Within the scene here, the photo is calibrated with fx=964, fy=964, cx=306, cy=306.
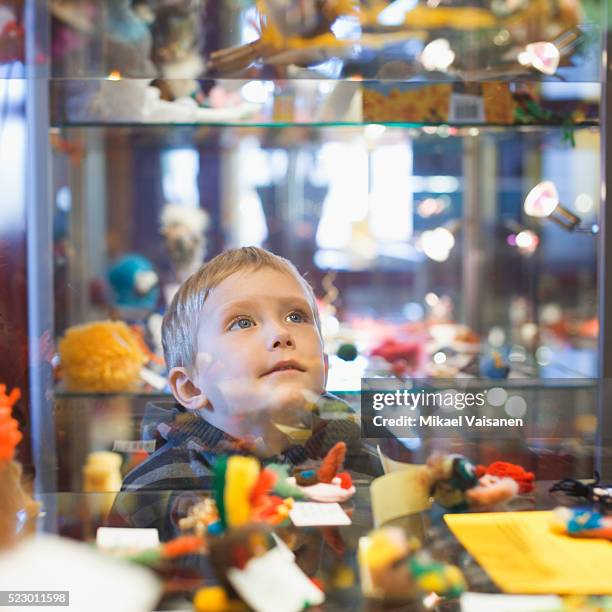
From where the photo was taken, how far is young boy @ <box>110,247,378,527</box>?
1.00 meters

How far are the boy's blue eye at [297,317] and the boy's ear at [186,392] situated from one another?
13 centimetres

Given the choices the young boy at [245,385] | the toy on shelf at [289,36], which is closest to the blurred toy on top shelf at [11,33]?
the toy on shelf at [289,36]

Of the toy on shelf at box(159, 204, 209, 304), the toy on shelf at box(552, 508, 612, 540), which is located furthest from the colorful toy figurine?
the toy on shelf at box(159, 204, 209, 304)

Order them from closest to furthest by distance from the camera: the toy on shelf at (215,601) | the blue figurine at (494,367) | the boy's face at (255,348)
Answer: the toy on shelf at (215,601), the boy's face at (255,348), the blue figurine at (494,367)

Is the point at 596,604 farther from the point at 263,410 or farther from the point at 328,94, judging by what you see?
the point at 328,94

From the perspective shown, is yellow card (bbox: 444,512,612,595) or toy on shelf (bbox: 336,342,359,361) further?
toy on shelf (bbox: 336,342,359,361)

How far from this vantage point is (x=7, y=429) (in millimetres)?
985

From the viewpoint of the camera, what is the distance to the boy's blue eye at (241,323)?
1005 mm

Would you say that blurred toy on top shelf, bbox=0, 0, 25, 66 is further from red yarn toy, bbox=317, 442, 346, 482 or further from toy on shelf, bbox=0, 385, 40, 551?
red yarn toy, bbox=317, 442, 346, 482

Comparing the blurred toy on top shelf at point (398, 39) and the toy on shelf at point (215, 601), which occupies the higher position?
the blurred toy on top shelf at point (398, 39)

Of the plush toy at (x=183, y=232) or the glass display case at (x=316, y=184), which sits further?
the plush toy at (x=183, y=232)

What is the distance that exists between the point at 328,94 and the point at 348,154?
178cm

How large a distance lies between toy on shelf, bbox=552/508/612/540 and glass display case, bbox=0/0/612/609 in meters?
0.06

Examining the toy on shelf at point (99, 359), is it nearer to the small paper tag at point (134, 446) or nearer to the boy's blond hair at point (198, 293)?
the small paper tag at point (134, 446)
